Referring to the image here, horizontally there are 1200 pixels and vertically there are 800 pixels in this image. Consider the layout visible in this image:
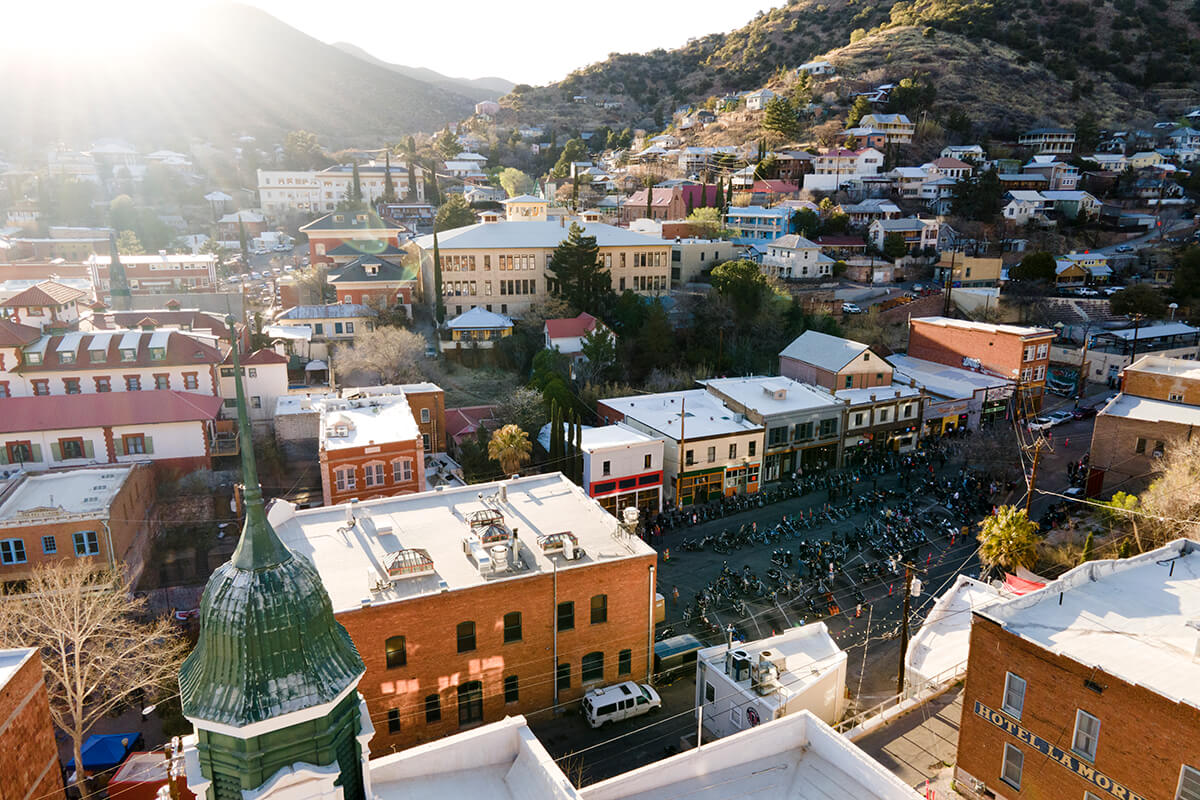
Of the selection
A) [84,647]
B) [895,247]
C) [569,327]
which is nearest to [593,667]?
[84,647]

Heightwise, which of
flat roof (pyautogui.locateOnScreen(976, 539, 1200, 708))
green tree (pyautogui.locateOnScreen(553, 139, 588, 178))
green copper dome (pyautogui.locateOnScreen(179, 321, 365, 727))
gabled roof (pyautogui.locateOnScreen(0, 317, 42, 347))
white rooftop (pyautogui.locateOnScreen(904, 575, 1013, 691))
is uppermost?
green tree (pyautogui.locateOnScreen(553, 139, 588, 178))

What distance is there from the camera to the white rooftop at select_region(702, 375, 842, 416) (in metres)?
41.5

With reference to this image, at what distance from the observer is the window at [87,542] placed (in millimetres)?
27141

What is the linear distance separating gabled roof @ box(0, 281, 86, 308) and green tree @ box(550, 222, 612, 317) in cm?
3091

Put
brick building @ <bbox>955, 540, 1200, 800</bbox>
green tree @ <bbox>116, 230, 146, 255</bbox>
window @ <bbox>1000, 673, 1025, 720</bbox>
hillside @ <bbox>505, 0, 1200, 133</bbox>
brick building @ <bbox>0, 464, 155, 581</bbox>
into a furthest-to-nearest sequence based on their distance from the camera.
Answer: hillside @ <bbox>505, 0, 1200, 133</bbox>
green tree @ <bbox>116, 230, 146, 255</bbox>
brick building @ <bbox>0, 464, 155, 581</bbox>
window @ <bbox>1000, 673, 1025, 720</bbox>
brick building @ <bbox>955, 540, 1200, 800</bbox>

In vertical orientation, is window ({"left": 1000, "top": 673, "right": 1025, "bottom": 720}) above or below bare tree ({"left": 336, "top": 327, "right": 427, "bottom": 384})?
below

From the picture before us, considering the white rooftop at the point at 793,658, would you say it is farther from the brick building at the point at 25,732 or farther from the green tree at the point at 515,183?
the green tree at the point at 515,183

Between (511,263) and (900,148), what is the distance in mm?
70622

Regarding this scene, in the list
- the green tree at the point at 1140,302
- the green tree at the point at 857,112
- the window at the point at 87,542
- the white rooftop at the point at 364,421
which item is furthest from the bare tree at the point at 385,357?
the green tree at the point at 857,112

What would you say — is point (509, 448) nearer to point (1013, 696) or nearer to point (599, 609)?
point (599, 609)

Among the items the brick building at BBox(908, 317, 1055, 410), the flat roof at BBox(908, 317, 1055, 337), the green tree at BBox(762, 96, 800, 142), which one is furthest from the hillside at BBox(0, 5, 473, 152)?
the brick building at BBox(908, 317, 1055, 410)

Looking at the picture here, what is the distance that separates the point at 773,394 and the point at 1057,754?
2710 cm

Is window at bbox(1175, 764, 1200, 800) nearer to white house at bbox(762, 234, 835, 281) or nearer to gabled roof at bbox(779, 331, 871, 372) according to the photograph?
gabled roof at bbox(779, 331, 871, 372)

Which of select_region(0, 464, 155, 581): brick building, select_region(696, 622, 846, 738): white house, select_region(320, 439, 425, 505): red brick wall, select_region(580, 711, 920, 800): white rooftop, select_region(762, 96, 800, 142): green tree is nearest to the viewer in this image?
select_region(580, 711, 920, 800): white rooftop
